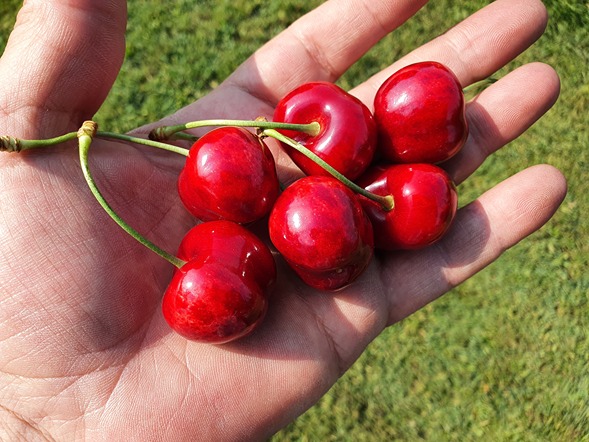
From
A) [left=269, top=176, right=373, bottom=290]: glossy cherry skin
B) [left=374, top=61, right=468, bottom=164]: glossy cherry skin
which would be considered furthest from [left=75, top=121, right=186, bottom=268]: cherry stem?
[left=374, top=61, right=468, bottom=164]: glossy cherry skin

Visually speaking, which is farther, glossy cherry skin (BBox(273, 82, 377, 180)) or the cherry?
glossy cherry skin (BBox(273, 82, 377, 180))

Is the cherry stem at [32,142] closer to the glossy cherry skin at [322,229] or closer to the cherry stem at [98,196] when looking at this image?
the cherry stem at [98,196]

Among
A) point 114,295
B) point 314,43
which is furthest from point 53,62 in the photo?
point 314,43

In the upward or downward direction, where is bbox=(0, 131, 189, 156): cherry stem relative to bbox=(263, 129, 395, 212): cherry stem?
upward

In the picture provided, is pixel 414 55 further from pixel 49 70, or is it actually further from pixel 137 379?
pixel 137 379

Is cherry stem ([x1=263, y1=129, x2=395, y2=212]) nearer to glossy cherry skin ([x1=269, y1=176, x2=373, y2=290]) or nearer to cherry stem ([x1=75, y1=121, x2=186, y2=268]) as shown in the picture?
glossy cherry skin ([x1=269, y1=176, x2=373, y2=290])

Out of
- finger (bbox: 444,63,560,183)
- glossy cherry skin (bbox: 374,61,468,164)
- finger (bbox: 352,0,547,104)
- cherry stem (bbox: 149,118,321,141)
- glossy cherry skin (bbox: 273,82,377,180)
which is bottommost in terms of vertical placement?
finger (bbox: 444,63,560,183)

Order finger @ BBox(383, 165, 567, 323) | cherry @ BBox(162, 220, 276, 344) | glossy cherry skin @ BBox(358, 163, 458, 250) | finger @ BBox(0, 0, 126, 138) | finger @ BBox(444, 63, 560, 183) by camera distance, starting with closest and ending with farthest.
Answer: cherry @ BBox(162, 220, 276, 344) < finger @ BBox(0, 0, 126, 138) < glossy cherry skin @ BBox(358, 163, 458, 250) < finger @ BBox(383, 165, 567, 323) < finger @ BBox(444, 63, 560, 183)
